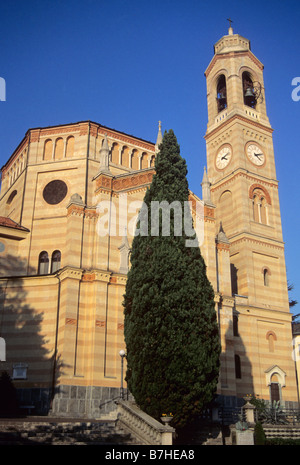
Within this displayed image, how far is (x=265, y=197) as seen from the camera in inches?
1622

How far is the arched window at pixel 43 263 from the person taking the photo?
103 feet

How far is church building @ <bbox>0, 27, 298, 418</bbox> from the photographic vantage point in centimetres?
2595

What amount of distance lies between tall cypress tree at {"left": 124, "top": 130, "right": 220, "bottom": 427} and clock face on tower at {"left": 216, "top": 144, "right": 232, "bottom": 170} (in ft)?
67.9

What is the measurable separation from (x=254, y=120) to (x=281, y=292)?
1592 cm

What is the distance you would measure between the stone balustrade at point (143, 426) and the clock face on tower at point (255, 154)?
2711cm

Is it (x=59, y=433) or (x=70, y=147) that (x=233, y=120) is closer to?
(x=70, y=147)

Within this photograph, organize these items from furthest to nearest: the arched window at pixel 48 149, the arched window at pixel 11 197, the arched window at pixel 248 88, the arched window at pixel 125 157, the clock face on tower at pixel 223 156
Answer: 1. the arched window at pixel 248 88
2. the clock face on tower at pixel 223 156
3. the arched window at pixel 125 157
4. the arched window at pixel 11 197
5. the arched window at pixel 48 149

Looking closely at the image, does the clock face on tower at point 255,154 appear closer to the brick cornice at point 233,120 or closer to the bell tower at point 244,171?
the bell tower at point 244,171

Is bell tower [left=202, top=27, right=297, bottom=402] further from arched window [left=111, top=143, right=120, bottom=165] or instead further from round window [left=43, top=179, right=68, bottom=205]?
round window [left=43, top=179, right=68, bottom=205]

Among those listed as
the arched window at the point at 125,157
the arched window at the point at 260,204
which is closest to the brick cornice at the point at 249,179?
the arched window at the point at 260,204

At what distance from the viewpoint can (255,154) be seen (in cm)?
4241
